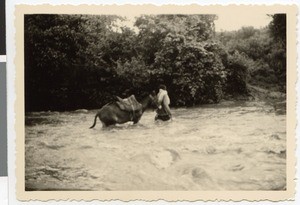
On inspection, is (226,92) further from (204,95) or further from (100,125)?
(100,125)

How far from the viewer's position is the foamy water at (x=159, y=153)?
2.47m

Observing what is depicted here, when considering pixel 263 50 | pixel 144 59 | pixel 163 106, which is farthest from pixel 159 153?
pixel 263 50

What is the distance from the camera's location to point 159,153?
8.13ft

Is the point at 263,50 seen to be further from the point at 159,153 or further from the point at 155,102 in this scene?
the point at 159,153

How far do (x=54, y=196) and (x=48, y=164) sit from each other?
0.15 meters

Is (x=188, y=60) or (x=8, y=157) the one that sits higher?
(x=188, y=60)

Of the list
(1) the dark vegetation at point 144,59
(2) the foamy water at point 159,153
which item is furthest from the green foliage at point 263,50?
(2) the foamy water at point 159,153

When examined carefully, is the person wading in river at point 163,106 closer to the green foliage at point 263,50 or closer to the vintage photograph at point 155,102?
the vintage photograph at point 155,102

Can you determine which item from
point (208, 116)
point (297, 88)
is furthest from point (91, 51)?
point (297, 88)

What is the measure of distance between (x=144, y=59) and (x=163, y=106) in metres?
0.23

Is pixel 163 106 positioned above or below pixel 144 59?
below

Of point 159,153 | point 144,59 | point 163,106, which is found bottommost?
point 159,153

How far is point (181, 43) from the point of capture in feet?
8.25

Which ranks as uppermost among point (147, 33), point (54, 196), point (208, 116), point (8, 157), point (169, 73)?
point (147, 33)
